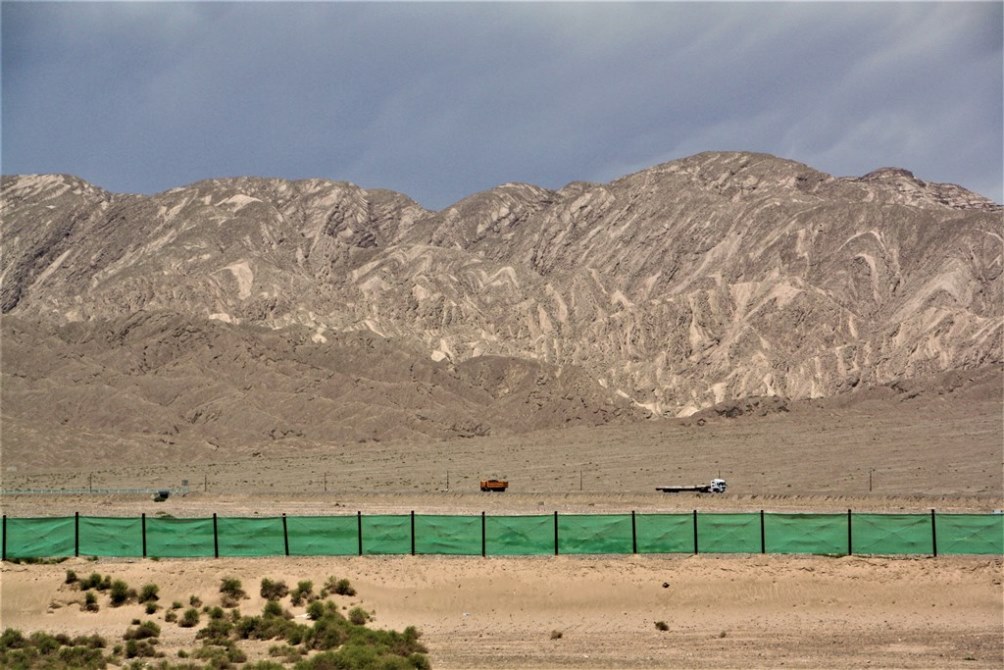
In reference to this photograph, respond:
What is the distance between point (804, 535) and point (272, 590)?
1336cm

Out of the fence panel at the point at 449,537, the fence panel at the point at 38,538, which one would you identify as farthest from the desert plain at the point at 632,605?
the fence panel at the point at 38,538

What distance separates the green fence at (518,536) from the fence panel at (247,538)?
0.03 m

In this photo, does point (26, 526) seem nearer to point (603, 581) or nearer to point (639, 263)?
point (603, 581)

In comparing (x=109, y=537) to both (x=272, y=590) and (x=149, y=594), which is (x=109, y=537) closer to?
(x=149, y=594)

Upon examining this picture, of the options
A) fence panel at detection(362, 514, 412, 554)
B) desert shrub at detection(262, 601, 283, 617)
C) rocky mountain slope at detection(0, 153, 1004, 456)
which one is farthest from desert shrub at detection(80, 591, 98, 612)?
rocky mountain slope at detection(0, 153, 1004, 456)

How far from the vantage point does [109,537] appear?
28672 mm

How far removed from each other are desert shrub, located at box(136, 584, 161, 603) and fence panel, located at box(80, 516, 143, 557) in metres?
2.86

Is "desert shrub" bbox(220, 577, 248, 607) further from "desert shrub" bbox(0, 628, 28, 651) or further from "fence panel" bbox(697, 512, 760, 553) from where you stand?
"fence panel" bbox(697, 512, 760, 553)

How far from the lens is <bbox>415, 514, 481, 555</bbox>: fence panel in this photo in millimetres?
28422

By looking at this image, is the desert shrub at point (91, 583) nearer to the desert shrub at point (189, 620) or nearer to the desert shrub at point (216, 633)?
the desert shrub at point (189, 620)

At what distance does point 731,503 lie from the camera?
53.1 meters

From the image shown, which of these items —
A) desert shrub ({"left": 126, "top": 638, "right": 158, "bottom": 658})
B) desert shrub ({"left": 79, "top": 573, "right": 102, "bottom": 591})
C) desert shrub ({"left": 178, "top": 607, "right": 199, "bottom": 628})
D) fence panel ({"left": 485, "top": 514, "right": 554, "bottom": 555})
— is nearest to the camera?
desert shrub ({"left": 126, "top": 638, "right": 158, "bottom": 658})

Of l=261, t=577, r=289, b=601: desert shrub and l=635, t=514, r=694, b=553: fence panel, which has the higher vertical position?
l=635, t=514, r=694, b=553: fence panel

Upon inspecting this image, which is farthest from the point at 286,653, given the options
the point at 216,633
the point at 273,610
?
the point at 273,610
